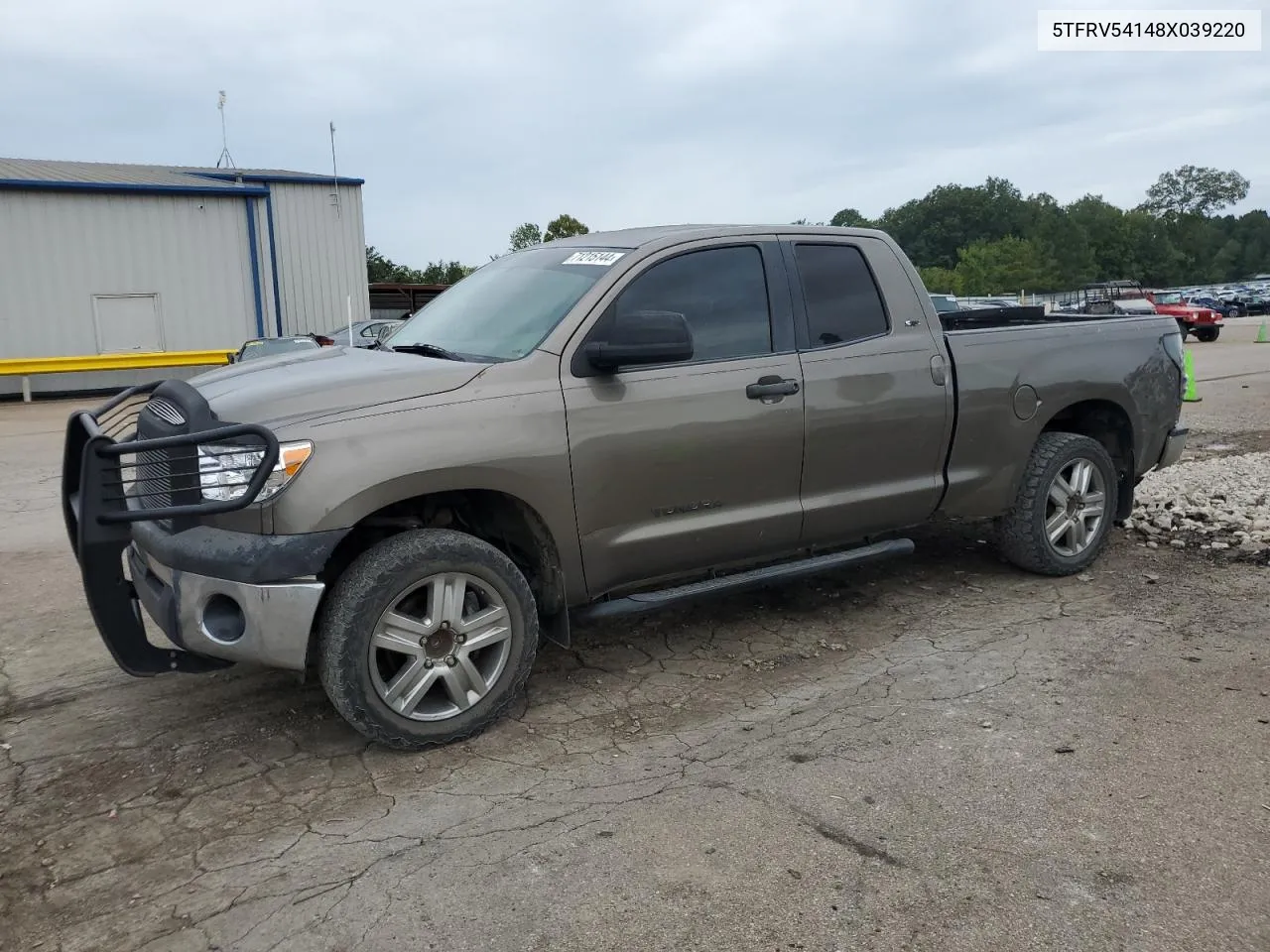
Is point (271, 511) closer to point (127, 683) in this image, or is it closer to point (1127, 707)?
point (127, 683)

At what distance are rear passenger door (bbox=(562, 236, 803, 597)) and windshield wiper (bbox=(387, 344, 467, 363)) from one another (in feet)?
1.82

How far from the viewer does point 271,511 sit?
11.3ft

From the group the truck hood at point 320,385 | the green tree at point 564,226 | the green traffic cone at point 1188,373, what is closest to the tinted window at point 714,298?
the truck hood at point 320,385

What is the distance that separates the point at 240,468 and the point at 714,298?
7.02ft

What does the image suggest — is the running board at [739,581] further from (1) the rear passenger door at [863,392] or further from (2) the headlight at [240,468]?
(2) the headlight at [240,468]

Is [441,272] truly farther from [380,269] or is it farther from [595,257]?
[595,257]

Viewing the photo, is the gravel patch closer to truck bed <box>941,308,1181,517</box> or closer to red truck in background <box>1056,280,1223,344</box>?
truck bed <box>941,308,1181,517</box>

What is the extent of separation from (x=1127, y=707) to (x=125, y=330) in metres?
23.3

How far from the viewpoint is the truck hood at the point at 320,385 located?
140 inches

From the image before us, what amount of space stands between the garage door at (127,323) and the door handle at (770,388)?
22.0 meters

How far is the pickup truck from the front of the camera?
351cm

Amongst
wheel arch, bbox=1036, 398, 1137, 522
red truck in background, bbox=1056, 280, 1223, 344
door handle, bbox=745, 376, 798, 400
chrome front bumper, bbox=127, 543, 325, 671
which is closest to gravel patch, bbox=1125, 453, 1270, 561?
wheel arch, bbox=1036, 398, 1137, 522

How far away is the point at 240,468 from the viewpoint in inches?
136

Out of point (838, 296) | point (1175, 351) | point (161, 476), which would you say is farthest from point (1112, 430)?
point (161, 476)
